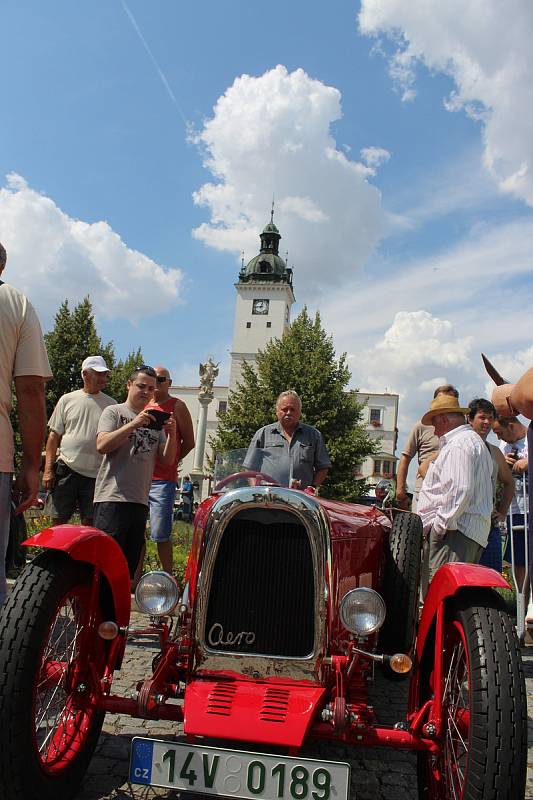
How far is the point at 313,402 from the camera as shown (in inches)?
1030

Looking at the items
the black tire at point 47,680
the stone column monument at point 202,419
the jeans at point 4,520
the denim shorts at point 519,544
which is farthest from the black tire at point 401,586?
the stone column monument at point 202,419

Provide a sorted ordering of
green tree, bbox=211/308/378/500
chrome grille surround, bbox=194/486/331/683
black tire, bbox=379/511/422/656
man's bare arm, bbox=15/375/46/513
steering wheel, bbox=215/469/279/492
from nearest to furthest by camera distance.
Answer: chrome grille surround, bbox=194/486/331/683, man's bare arm, bbox=15/375/46/513, black tire, bbox=379/511/422/656, steering wheel, bbox=215/469/279/492, green tree, bbox=211/308/378/500

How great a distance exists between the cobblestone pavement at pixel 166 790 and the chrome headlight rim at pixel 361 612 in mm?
735

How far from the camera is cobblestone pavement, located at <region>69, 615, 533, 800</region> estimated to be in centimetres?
251

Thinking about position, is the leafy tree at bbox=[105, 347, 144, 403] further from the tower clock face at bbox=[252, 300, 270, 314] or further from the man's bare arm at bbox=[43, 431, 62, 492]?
the tower clock face at bbox=[252, 300, 270, 314]

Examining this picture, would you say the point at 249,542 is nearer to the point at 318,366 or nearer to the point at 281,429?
the point at 281,429

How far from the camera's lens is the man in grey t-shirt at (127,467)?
434cm

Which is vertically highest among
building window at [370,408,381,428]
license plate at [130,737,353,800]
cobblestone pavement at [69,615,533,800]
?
building window at [370,408,381,428]

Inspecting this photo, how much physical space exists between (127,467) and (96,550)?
177 centimetres

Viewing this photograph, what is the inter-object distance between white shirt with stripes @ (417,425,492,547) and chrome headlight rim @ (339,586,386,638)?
1779 millimetres

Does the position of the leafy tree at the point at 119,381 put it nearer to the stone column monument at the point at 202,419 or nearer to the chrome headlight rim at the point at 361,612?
the stone column monument at the point at 202,419

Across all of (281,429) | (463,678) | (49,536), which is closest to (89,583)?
(49,536)

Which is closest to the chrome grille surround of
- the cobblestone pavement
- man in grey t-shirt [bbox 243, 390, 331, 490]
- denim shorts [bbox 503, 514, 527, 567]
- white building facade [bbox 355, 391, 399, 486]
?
the cobblestone pavement

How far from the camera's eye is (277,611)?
2.62 m
